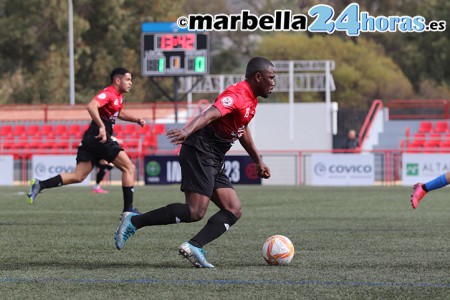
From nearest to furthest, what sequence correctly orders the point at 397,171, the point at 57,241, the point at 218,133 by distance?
the point at 218,133 → the point at 57,241 → the point at 397,171

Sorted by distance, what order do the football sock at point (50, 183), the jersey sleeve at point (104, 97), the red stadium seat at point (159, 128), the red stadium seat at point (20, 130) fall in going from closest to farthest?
the jersey sleeve at point (104, 97) < the football sock at point (50, 183) < the red stadium seat at point (159, 128) < the red stadium seat at point (20, 130)

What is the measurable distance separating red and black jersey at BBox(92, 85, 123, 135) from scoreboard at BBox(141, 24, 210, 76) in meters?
21.1

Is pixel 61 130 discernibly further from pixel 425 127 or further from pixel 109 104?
pixel 109 104

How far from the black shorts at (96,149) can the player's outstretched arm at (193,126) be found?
6182 mm

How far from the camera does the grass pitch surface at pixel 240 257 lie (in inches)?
302

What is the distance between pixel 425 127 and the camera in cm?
3975

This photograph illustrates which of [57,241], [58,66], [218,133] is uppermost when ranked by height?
[58,66]

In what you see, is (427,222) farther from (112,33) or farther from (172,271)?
(112,33)

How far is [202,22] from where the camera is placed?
41125 mm

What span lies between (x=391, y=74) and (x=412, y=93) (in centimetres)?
191

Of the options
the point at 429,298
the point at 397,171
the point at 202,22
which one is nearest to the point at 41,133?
the point at 202,22

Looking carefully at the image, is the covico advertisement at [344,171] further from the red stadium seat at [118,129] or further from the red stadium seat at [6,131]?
the red stadium seat at [6,131]

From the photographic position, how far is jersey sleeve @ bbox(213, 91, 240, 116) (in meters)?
8.79

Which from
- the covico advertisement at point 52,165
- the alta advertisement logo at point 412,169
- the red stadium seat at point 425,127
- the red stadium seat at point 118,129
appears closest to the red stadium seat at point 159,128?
the red stadium seat at point 118,129
